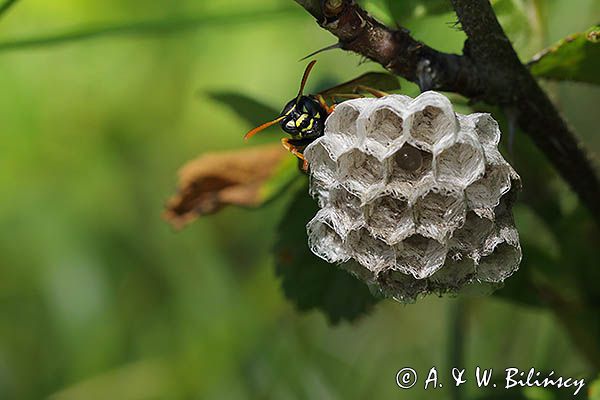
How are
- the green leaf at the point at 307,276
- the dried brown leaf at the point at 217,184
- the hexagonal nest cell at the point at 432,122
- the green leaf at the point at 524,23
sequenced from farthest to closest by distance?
1. the dried brown leaf at the point at 217,184
2. the green leaf at the point at 307,276
3. the green leaf at the point at 524,23
4. the hexagonal nest cell at the point at 432,122

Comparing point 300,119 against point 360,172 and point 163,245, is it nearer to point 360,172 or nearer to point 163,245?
point 360,172

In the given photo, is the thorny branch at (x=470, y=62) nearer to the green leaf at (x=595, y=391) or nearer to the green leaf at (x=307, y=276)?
the green leaf at (x=595, y=391)

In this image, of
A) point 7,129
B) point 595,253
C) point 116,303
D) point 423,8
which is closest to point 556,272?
point 595,253

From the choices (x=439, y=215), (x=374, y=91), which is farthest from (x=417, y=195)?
(x=374, y=91)

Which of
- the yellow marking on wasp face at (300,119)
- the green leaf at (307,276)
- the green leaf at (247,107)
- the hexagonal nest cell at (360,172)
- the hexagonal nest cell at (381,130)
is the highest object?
the hexagonal nest cell at (381,130)

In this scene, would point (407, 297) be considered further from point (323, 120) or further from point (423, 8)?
point (423, 8)

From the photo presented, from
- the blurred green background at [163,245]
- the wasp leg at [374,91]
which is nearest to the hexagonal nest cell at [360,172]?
the wasp leg at [374,91]
